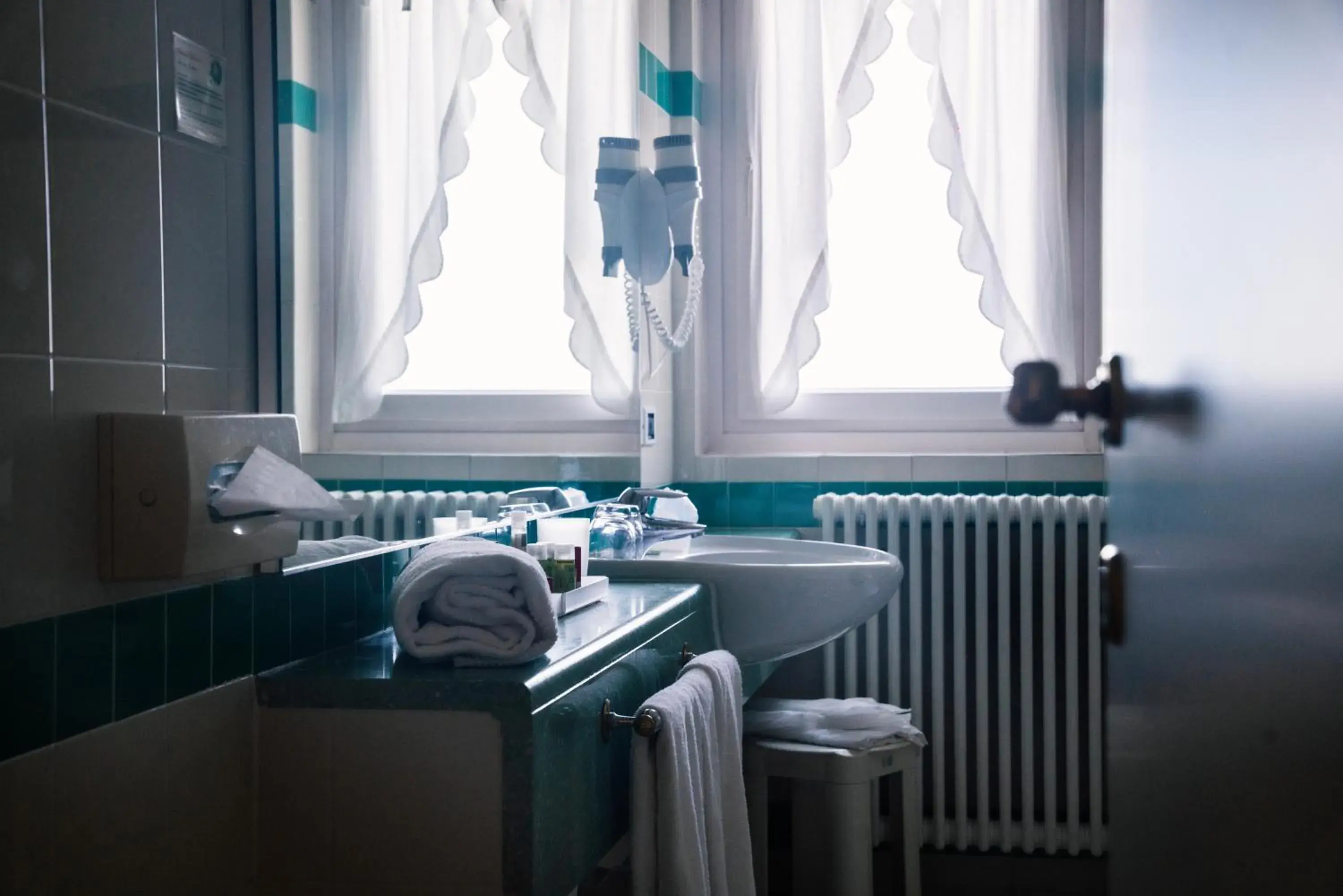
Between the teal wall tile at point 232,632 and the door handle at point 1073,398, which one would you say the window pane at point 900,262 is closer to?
the teal wall tile at point 232,632

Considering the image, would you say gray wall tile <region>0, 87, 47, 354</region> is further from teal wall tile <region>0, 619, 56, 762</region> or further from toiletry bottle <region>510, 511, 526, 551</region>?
toiletry bottle <region>510, 511, 526, 551</region>

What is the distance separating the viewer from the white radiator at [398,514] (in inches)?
56.3

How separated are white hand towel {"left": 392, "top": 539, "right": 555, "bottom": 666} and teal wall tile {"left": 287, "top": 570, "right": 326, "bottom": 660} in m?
0.11

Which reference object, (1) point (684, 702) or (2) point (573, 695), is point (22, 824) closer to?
(2) point (573, 695)

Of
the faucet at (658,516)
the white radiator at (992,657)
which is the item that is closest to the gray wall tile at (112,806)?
the faucet at (658,516)

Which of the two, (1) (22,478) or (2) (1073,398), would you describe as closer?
(2) (1073,398)

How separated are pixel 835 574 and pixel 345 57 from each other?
3.59 feet

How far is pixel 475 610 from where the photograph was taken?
1.32 meters

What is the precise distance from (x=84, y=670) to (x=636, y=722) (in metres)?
0.60

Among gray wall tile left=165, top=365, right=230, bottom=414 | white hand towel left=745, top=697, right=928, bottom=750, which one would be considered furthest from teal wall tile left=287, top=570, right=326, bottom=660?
white hand towel left=745, top=697, right=928, bottom=750

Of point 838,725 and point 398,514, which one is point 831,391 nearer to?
point 838,725

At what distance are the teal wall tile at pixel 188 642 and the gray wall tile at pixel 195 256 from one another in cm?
22

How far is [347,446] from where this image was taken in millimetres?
1453

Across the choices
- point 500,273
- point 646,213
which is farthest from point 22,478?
point 646,213
